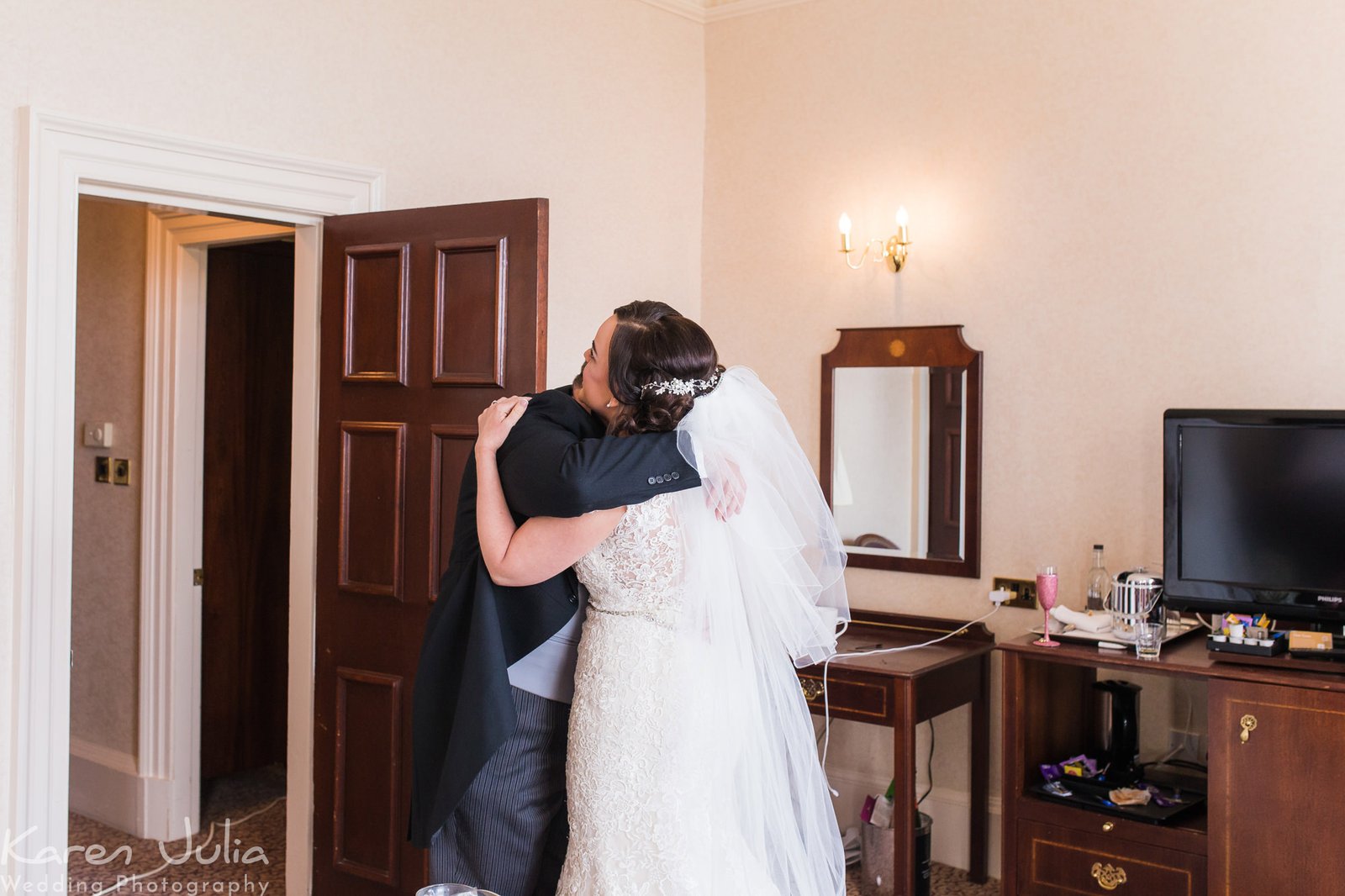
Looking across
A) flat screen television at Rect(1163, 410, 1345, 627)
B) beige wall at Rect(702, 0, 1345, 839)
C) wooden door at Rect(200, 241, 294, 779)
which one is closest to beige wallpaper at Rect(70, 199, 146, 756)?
wooden door at Rect(200, 241, 294, 779)

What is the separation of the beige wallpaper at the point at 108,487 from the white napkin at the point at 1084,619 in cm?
332

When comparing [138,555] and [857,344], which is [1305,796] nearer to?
[857,344]

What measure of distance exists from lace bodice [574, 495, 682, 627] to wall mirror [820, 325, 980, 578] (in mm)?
2072

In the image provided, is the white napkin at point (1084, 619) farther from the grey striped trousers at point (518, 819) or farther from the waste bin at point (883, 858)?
the grey striped trousers at point (518, 819)

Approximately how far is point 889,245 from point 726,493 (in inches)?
89.1

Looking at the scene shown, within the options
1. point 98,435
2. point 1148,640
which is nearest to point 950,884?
point 1148,640

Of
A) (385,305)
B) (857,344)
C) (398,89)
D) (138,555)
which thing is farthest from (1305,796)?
(138,555)

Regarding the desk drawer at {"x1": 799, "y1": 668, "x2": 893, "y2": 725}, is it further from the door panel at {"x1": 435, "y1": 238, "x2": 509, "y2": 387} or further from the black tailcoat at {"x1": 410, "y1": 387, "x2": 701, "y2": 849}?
the black tailcoat at {"x1": 410, "y1": 387, "x2": 701, "y2": 849}

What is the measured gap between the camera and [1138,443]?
3.71 m

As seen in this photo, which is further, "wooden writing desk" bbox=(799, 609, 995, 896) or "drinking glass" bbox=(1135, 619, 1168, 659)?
"wooden writing desk" bbox=(799, 609, 995, 896)

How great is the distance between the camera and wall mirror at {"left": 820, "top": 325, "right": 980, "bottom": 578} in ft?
13.3

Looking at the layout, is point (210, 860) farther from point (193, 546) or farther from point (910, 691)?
point (910, 691)

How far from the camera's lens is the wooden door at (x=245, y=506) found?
4.79 m

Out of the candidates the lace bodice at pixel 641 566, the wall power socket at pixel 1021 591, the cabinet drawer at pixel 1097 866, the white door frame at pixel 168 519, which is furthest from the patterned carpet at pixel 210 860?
the lace bodice at pixel 641 566
